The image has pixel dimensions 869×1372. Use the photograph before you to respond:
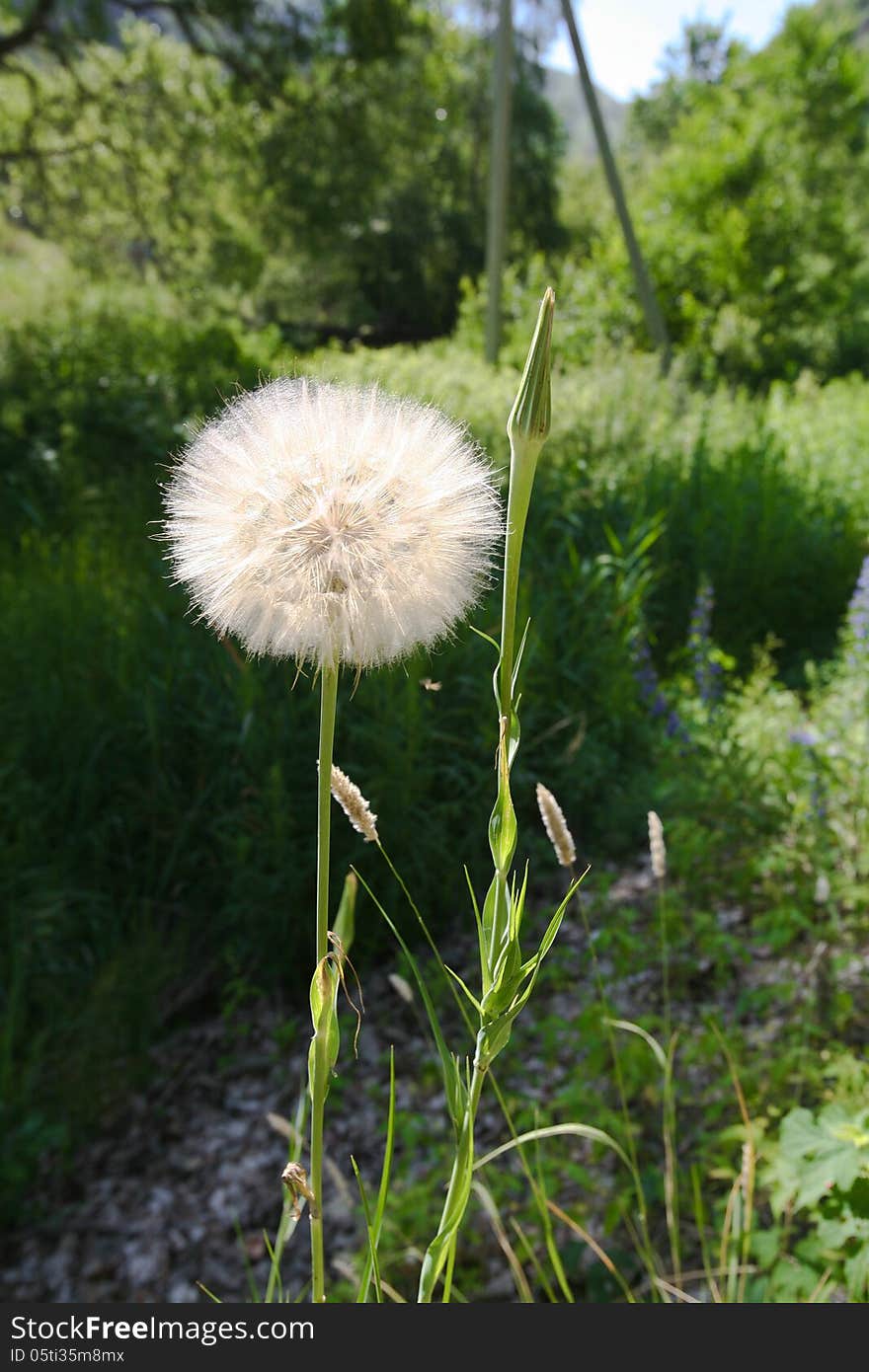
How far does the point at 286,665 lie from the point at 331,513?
2.48 m

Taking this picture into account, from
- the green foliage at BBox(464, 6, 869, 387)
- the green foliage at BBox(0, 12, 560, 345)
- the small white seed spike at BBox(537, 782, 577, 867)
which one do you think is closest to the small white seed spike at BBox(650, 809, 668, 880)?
the small white seed spike at BBox(537, 782, 577, 867)

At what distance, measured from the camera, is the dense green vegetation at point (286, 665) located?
9.14ft

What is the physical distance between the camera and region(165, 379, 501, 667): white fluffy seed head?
2.06ft

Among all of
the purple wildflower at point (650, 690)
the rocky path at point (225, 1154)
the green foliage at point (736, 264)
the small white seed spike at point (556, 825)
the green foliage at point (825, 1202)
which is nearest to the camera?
the small white seed spike at point (556, 825)

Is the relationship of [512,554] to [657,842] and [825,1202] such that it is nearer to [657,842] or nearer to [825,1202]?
[657,842]

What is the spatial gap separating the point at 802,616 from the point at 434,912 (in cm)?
283

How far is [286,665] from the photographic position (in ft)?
10.2

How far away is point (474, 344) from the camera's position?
418 inches

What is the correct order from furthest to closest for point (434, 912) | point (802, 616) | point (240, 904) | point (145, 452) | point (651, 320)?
point (651, 320)
point (145, 452)
point (802, 616)
point (434, 912)
point (240, 904)

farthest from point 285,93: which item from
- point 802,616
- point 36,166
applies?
point 802,616

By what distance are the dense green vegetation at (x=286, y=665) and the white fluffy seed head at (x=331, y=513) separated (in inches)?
1.8

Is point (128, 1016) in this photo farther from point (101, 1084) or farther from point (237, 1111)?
point (237, 1111)

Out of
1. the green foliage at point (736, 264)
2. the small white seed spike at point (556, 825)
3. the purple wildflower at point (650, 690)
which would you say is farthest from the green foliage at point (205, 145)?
the small white seed spike at point (556, 825)

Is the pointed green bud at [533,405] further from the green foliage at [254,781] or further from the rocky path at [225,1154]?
the rocky path at [225,1154]
